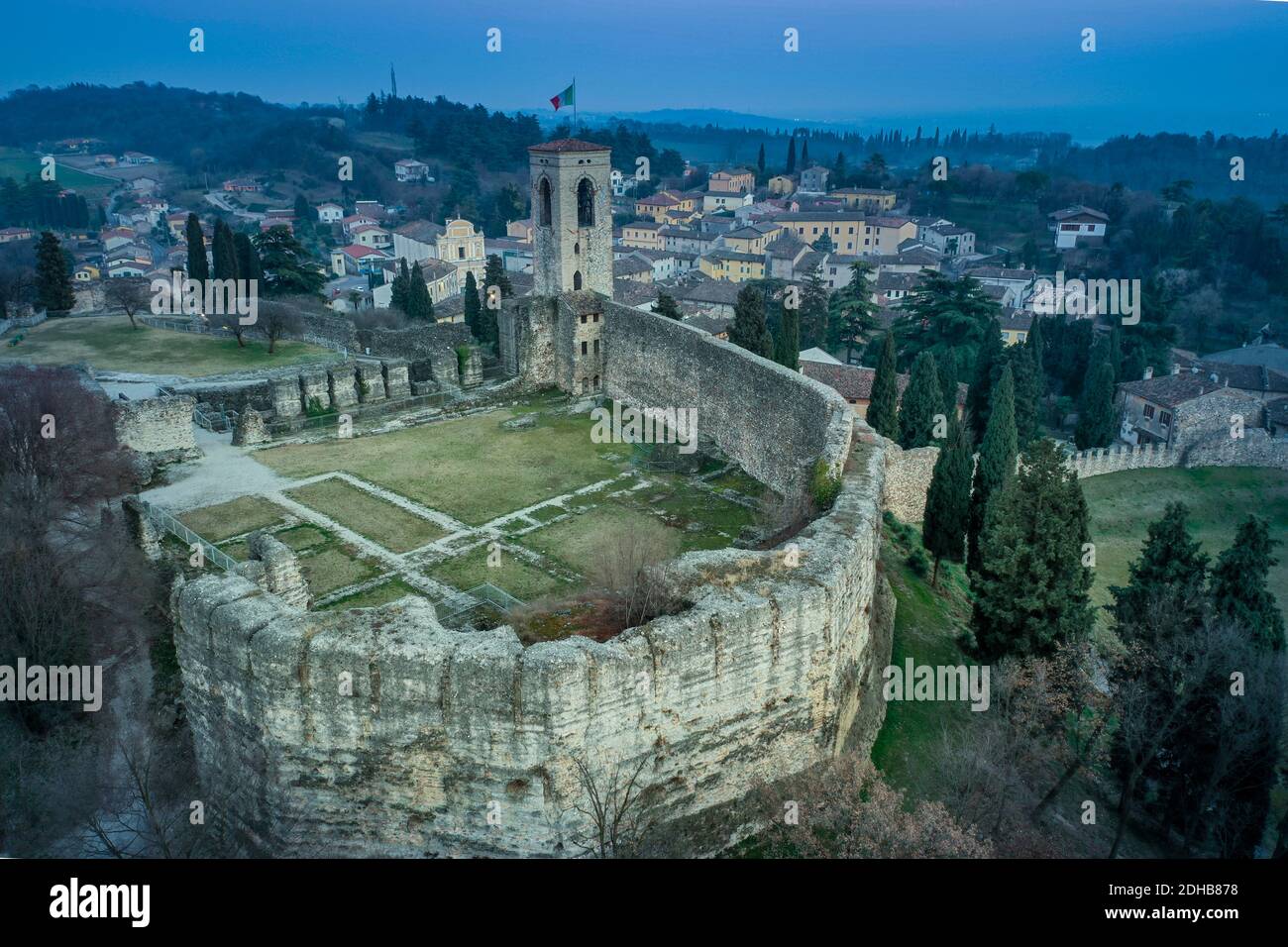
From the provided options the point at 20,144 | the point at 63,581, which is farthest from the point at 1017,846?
the point at 20,144

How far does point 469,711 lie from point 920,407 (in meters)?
23.4

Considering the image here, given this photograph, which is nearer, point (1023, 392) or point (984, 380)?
point (984, 380)

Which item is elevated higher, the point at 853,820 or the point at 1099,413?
the point at 1099,413

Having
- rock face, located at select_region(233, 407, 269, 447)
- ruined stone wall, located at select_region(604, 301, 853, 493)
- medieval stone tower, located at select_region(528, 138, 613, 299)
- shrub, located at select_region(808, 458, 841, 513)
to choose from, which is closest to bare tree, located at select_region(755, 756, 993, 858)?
shrub, located at select_region(808, 458, 841, 513)

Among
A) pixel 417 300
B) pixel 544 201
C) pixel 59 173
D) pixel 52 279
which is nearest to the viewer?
pixel 544 201

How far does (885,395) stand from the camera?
2956 centimetres

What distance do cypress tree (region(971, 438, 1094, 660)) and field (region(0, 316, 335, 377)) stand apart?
75.9 feet

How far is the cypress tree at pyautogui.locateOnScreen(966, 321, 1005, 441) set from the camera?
35125 mm

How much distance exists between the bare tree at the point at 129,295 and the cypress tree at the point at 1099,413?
3574 cm

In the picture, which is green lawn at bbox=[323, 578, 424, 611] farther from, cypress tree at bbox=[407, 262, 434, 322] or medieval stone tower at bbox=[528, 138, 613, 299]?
cypress tree at bbox=[407, 262, 434, 322]

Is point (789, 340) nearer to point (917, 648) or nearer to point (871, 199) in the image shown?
point (917, 648)

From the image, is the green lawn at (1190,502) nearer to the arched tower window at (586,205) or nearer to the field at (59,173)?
the arched tower window at (586,205)

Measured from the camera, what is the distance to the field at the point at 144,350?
2936 centimetres

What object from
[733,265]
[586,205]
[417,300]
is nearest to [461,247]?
[733,265]
